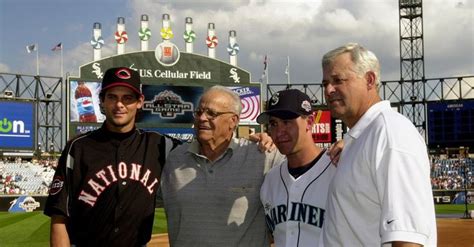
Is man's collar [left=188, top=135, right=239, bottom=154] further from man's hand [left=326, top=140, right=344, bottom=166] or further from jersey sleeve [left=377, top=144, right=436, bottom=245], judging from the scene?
jersey sleeve [left=377, top=144, right=436, bottom=245]

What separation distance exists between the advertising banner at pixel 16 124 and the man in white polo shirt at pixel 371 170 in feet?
126

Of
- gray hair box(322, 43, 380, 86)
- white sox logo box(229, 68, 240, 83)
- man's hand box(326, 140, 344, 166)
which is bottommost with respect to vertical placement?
man's hand box(326, 140, 344, 166)

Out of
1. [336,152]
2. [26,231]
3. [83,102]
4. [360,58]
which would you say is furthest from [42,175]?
[360,58]

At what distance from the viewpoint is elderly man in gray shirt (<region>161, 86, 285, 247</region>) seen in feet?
12.4

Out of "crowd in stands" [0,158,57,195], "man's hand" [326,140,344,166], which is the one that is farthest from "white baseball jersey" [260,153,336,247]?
"crowd in stands" [0,158,57,195]

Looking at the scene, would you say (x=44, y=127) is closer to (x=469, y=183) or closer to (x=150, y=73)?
(x=150, y=73)

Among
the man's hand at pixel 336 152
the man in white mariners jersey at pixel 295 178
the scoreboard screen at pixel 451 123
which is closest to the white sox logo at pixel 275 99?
the man in white mariners jersey at pixel 295 178

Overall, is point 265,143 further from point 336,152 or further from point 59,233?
point 59,233

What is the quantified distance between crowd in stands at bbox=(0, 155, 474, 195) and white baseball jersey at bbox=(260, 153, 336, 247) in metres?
32.4

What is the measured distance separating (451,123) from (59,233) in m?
39.4

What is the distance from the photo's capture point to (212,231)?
3777 millimetres

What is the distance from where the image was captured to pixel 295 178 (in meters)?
3.53

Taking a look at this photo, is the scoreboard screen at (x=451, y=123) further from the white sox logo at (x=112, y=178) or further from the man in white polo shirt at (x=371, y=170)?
the man in white polo shirt at (x=371, y=170)

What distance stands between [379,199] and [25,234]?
16.5 metres
